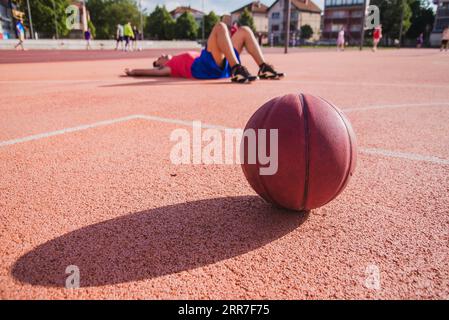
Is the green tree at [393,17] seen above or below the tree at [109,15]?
below

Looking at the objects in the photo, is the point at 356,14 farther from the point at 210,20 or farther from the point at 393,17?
the point at 210,20

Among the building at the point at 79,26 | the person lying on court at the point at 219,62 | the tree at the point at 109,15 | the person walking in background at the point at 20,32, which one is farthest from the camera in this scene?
the tree at the point at 109,15

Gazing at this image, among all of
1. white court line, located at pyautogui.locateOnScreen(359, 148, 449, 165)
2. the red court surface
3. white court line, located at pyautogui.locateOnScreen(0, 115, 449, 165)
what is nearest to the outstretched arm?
white court line, located at pyautogui.locateOnScreen(0, 115, 449, 165)

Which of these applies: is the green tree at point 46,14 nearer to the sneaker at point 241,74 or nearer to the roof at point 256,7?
the roof at point 256,7

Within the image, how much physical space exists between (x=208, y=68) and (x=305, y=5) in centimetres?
10748

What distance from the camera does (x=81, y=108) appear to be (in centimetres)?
570

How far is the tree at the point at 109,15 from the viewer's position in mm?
100188

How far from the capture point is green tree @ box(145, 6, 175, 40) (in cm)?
9788

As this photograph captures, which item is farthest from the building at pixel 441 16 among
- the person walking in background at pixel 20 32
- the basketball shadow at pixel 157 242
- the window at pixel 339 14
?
the basketball shadow at pixel 157 242

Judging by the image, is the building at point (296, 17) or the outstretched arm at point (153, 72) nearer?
the outstretched arm at point (153, 72)

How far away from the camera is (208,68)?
9.45 metres

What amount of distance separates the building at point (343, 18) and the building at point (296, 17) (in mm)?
5099

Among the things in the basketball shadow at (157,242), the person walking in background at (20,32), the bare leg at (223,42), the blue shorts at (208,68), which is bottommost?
the basketball shadow at (157,242)

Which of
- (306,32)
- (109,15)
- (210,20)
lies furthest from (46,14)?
(306,32)
